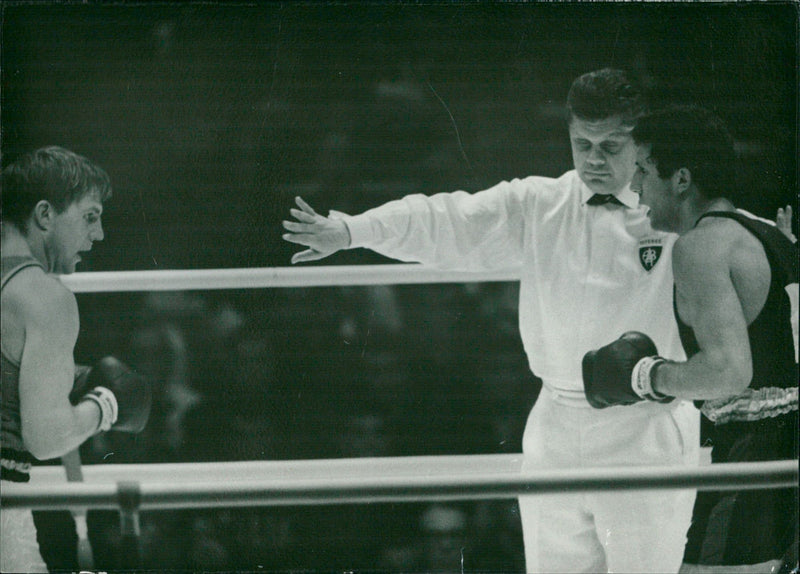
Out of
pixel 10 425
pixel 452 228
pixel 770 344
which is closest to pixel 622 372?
pixel 770 344

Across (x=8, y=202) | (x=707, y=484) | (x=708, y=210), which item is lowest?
(x=707, y=484)

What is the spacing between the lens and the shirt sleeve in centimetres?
179

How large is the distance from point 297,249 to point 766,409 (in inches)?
44.5

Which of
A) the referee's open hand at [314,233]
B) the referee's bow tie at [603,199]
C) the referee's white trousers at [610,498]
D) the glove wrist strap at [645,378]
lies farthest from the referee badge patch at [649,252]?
the referee's open hand at [314,233]

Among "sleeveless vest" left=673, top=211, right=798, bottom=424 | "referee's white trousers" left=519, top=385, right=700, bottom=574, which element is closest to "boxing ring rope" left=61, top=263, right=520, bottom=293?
"referee's white trousers" left=519, top=385, right=700, bottom=574

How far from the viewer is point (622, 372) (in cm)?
172

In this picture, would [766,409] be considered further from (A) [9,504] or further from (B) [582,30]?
(A) [9,504]

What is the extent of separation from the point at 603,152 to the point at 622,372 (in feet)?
1.66

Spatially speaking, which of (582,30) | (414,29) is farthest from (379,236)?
(582,30)

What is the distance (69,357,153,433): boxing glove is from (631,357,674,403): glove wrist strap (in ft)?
3.64

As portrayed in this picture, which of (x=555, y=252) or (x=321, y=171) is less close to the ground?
(x=321, y=171)

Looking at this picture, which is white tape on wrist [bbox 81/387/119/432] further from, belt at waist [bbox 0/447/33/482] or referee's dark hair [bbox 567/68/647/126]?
referee's dark hair [bbox 567/68/647/126]

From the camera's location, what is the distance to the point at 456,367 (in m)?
1.82

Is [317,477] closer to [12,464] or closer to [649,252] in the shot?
[12,464]
